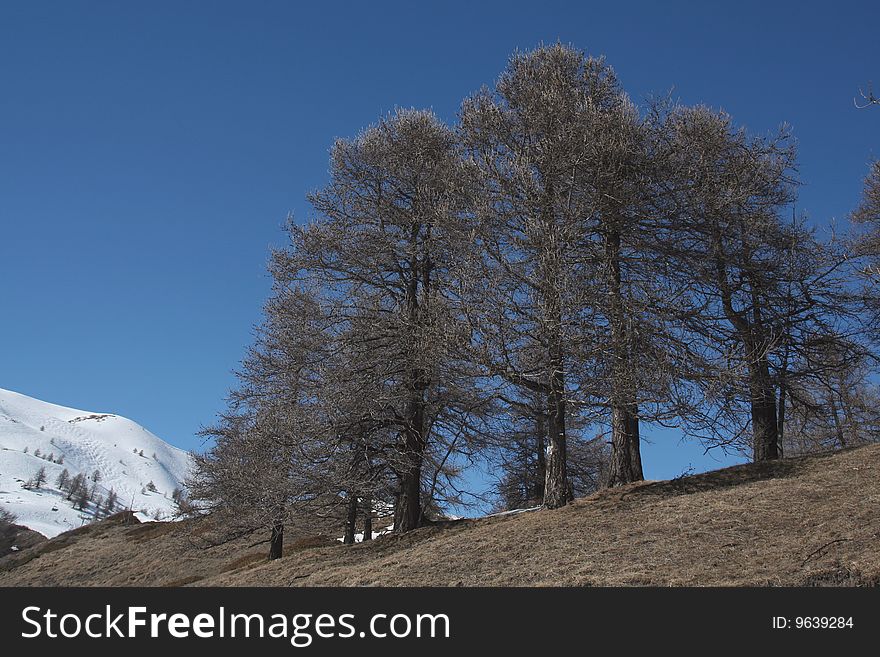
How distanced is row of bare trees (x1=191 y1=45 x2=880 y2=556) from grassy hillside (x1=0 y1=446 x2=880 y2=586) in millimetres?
1072

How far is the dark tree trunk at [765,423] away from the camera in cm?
1404

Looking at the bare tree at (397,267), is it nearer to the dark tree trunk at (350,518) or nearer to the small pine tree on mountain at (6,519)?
the dark tree trunk at (350,518)

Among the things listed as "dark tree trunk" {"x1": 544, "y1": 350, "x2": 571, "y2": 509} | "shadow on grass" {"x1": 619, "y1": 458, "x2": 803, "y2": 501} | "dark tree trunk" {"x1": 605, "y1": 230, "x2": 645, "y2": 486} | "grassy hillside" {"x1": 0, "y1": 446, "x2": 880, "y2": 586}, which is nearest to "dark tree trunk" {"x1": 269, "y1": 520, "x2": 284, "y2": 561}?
"grassy hillside" {"x1": 0, "y1": 446, "x2": 880, "y2": 586}

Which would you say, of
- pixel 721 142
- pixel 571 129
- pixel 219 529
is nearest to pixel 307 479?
pixel 219 529

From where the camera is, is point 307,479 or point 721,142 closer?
point 307,479

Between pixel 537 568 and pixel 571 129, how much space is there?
808cm

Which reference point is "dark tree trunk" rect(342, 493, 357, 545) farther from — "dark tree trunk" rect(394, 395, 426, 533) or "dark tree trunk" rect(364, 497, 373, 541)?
"dark tree trunk" rect(394, 395, 426, 533)

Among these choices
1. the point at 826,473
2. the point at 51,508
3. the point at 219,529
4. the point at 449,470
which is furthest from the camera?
the point at 51,508

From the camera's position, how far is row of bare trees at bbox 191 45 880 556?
11.7 metres

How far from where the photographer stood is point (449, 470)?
16.3 metres

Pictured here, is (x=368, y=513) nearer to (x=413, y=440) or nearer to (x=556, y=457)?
(x=413, y=440)

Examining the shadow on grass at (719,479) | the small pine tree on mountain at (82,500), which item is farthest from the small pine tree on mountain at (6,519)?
the small pine tree on mountain at (82,500)
